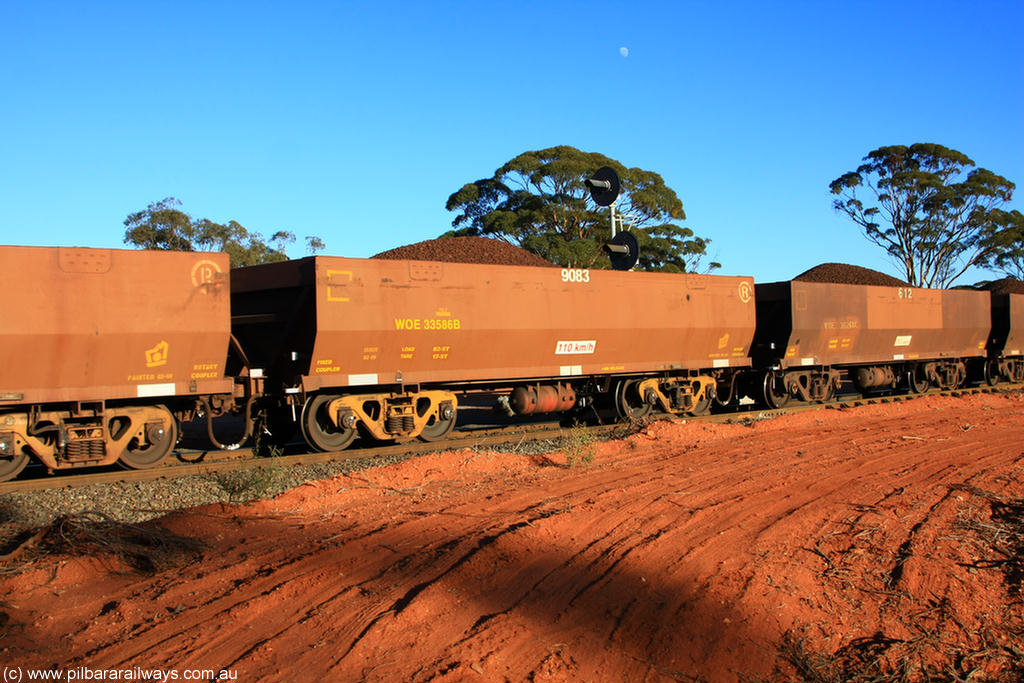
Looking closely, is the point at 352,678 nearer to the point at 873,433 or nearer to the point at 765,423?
the point at 873,433

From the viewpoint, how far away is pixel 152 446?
35.1 ft

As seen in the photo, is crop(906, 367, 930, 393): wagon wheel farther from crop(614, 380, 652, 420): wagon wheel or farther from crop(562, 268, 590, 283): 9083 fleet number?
crop(562, 268, 590, 283): 9083 fleet number

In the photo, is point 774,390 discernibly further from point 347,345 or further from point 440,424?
point 347,345

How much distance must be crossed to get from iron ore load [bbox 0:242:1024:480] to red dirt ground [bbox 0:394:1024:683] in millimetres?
3627

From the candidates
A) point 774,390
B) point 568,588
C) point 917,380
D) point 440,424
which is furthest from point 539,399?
point 917,380

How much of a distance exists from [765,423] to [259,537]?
9.87 m

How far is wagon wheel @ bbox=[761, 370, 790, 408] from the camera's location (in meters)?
18.1

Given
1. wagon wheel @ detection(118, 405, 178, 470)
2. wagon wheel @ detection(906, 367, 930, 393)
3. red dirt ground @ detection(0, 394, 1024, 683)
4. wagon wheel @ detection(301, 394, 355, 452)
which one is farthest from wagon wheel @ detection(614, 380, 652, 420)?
wagon wheel @ detection(906, 367, 930, 393)

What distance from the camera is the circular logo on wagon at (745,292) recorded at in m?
16.8

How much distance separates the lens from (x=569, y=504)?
708 cm

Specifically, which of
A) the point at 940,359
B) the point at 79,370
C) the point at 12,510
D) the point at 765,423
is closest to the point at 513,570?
the point at 12,510

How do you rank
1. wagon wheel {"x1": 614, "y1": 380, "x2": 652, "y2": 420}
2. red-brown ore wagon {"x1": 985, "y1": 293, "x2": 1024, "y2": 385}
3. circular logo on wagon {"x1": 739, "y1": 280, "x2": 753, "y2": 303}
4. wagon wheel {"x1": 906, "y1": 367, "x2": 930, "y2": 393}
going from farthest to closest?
red-brown ore wagon {"x1": 985, "y1": 293, "x2": 1024, "y2": 385}, wagon wheel {"x1": 906, "y1": 367, "x2": 930, "y2": 393}, circular logo on wagon {"x1": 739, "y1": 280, "x2": 753, "y2": 303}, wagon wheel {"x1": 614, "y1": 380, "x2": 652, "y2": 420}

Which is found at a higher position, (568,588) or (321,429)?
(321,429)

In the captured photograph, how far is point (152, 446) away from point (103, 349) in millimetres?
1645
